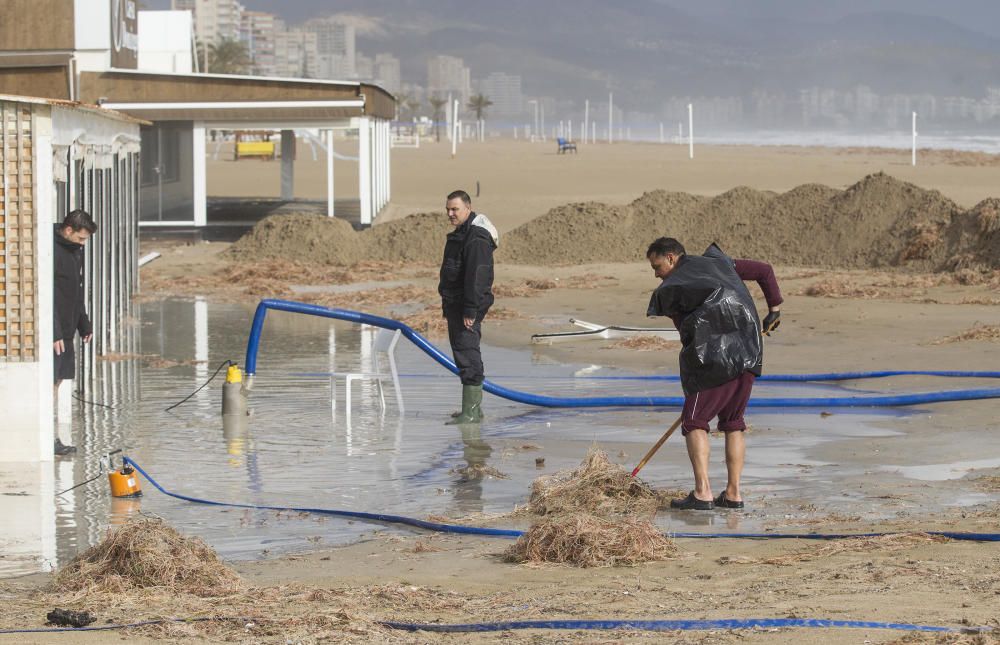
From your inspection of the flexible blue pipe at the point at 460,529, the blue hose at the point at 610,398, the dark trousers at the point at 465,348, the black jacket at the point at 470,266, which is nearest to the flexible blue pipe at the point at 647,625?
the flexible blue pipe at the point at 460,529

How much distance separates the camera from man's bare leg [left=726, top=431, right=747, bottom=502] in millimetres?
9195

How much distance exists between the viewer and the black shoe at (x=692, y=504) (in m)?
9.16

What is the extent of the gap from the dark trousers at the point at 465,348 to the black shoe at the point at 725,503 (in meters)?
3.73

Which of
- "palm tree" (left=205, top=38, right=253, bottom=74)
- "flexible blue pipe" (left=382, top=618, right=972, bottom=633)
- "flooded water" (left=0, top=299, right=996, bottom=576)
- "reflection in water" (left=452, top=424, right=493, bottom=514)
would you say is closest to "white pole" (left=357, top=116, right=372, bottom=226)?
"flooded water" (left=0, top=299, right=996, bottom=576)

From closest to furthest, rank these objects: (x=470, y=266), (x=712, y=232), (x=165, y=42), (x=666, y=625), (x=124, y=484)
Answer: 1. (x=666, y=625)
2. (x=124, y=484)
3. (x=470, y=266)
4. (x=712, y=232)
5. (x=165, y=42)

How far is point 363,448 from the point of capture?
11789mm

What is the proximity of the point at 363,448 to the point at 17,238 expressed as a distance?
121 inches

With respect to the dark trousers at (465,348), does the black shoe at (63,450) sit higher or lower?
lower

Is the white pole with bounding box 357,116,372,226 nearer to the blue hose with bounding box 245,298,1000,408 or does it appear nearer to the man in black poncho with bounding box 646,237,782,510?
the blue hose with bounding box 245,298,1000,408

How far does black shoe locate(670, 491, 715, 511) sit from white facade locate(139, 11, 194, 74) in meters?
36.6

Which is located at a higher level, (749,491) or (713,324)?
(713,324)

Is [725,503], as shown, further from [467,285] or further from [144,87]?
[144,87]

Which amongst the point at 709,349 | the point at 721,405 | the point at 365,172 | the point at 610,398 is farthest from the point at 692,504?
the point at 365,172

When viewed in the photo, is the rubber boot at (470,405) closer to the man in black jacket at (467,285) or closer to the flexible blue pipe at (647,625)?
the man in black jacket at (467,285)
